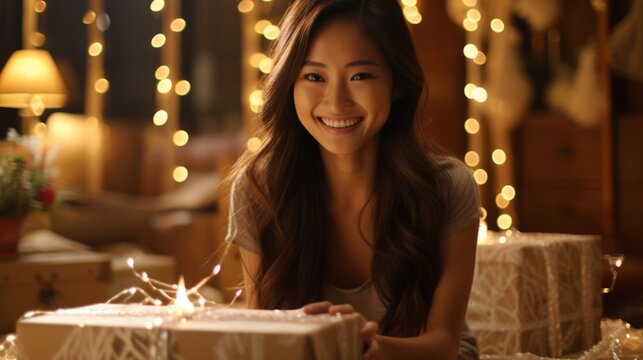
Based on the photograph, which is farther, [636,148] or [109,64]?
[109,64]

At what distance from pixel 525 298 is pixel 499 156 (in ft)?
8.50

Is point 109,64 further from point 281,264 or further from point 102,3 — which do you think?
point 281,264

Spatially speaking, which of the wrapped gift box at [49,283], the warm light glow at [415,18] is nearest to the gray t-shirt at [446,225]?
the wrapped gift box at [49,283]

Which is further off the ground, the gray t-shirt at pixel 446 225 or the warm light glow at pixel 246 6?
the warm light glow at pixel 246 6

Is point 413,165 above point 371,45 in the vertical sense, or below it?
below

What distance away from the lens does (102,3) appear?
6.45 m

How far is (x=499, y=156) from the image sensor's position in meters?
4.87

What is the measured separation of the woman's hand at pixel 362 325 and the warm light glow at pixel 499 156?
360 centimetres

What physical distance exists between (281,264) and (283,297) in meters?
0.06

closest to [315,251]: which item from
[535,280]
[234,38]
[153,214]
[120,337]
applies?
[120,337]

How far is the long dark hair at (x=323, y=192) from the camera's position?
66.4 inches

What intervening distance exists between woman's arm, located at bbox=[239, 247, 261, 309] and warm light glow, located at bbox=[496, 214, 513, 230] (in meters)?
3.11

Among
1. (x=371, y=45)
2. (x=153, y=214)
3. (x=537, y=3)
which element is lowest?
(x=153, y=214)

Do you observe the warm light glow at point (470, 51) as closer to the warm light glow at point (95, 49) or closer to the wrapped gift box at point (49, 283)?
the wrapped gift box at point (49, 283)
